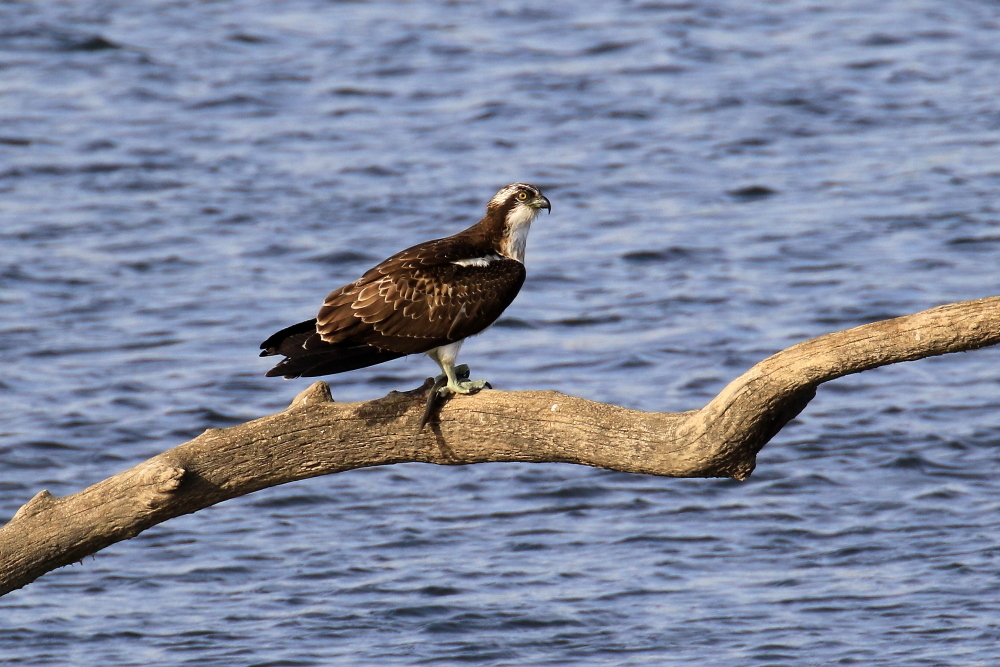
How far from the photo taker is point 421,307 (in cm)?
749

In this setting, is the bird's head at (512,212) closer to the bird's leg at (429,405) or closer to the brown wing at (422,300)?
the brown wing at (422,300)

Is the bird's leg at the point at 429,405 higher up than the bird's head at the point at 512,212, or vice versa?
the bird's head at the point at 512,212

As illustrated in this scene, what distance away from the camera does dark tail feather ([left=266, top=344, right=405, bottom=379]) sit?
7020 millimetres

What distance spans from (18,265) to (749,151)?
9.58 meters

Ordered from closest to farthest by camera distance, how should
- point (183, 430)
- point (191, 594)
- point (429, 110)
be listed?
point (191, 594) → point (183, 430) → point (429, 110)

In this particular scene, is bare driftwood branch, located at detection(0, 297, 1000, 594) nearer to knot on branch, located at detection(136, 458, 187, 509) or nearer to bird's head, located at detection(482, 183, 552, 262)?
knot on branch, located at detection(136, 458, 187, 509)

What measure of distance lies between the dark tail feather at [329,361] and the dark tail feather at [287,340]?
3.0 inches

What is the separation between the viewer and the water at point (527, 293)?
1110 cm

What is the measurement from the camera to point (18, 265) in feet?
59.1

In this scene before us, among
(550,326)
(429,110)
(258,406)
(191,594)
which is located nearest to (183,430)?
(258,406)

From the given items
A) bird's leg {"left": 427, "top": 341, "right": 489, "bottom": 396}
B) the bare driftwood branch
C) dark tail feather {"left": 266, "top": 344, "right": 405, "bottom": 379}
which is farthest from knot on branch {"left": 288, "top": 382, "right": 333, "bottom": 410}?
bird's leg {"left": 427, "top": 341, "right": 489, "bottom": 396}

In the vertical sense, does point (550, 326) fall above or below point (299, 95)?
below

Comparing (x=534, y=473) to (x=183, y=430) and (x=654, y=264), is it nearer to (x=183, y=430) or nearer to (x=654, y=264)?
(x=183, y=430)

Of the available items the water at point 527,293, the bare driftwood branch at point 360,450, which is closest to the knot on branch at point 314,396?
the bare driftwood branch at point 360,450
